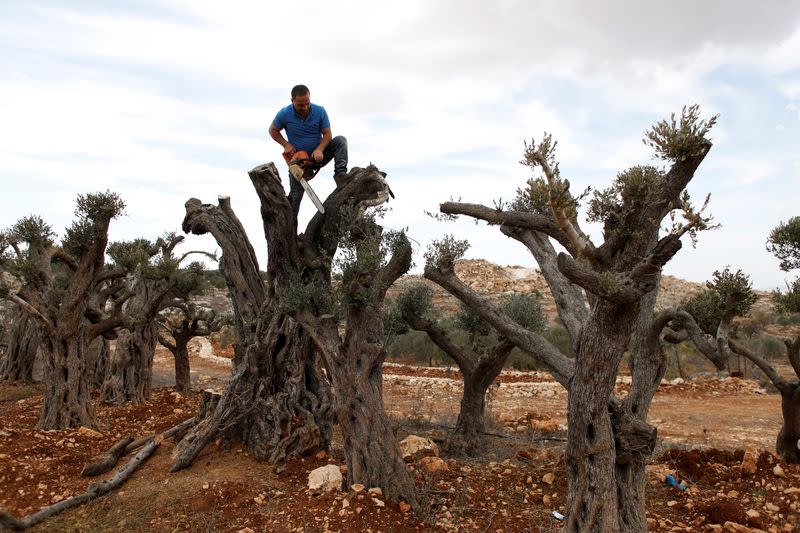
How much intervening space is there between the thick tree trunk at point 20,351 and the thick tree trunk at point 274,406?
10353 mm

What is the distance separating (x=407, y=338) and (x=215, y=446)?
656 inches

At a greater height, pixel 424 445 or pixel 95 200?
pixel 95 200

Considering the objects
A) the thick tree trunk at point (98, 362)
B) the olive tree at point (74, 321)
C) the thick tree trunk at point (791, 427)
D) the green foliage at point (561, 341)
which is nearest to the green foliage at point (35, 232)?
the olive tree at point (74, 321)

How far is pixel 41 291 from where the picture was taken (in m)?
10.2

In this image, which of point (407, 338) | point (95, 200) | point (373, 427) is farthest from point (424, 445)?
point (407, 338)

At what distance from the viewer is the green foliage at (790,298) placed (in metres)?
9.82

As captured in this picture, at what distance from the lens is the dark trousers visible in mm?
7391

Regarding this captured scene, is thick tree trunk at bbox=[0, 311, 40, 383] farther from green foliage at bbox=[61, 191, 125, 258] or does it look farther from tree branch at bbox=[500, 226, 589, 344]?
tree branch at bbox=[500, 226, 589, 344]

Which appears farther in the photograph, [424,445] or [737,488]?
[424,445]

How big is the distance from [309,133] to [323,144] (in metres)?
0.29

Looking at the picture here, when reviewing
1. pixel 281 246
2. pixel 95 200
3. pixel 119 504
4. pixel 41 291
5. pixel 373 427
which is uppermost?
pixel 95 200

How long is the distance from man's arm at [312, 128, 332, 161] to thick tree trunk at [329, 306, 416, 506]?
2030 millimetres

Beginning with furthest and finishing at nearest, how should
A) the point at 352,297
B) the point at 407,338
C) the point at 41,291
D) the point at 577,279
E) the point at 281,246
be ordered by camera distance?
1. the point at 407,338
2. the point at 41,291
3. the point at 281,246
4. the point at 352,297
5. the point at 577,279

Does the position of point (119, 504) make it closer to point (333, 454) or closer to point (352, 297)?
point (333, 454)
